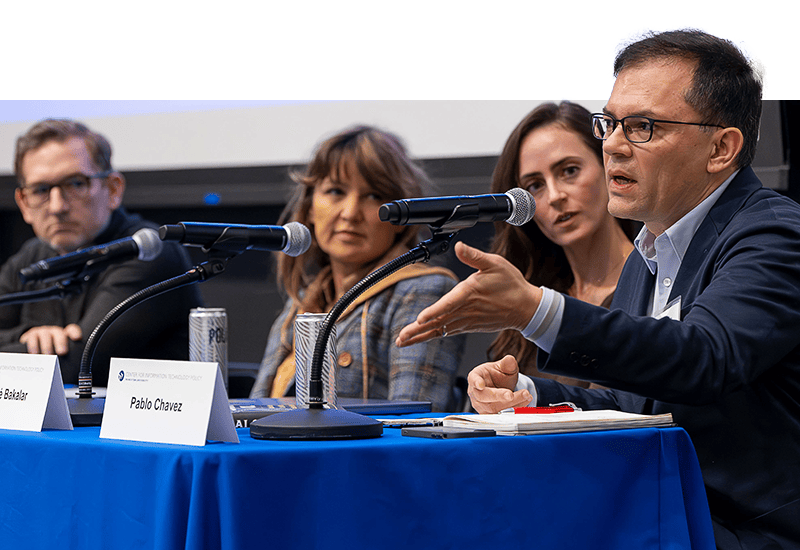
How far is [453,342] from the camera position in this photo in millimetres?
2426

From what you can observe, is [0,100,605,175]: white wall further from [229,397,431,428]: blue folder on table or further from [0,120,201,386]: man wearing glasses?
[229,397,431,428]: blue folder on table

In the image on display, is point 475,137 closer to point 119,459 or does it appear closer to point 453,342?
point 453,342

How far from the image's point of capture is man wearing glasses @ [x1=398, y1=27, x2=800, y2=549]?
119cm

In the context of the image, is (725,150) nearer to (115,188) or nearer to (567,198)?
(567,198)

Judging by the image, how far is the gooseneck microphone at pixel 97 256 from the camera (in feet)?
5.68

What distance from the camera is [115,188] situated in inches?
140

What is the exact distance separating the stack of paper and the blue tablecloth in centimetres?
2

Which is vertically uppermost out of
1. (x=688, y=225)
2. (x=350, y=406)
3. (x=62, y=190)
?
(x=62, y=190)

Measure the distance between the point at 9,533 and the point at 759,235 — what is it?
1.21 metres

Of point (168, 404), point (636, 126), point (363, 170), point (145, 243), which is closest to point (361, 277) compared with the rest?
point (363, 170)

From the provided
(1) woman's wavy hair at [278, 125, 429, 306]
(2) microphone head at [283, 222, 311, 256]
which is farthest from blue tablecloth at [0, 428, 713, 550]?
(1) woman's wavy hair at [278, 125, 429, 306]

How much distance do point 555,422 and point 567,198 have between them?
1.42 m

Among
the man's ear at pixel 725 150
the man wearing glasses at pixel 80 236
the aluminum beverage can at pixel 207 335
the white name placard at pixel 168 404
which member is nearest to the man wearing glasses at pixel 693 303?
the man's ear at pixel 725 150

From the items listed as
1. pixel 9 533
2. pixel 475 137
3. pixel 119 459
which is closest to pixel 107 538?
pixel 119 459
